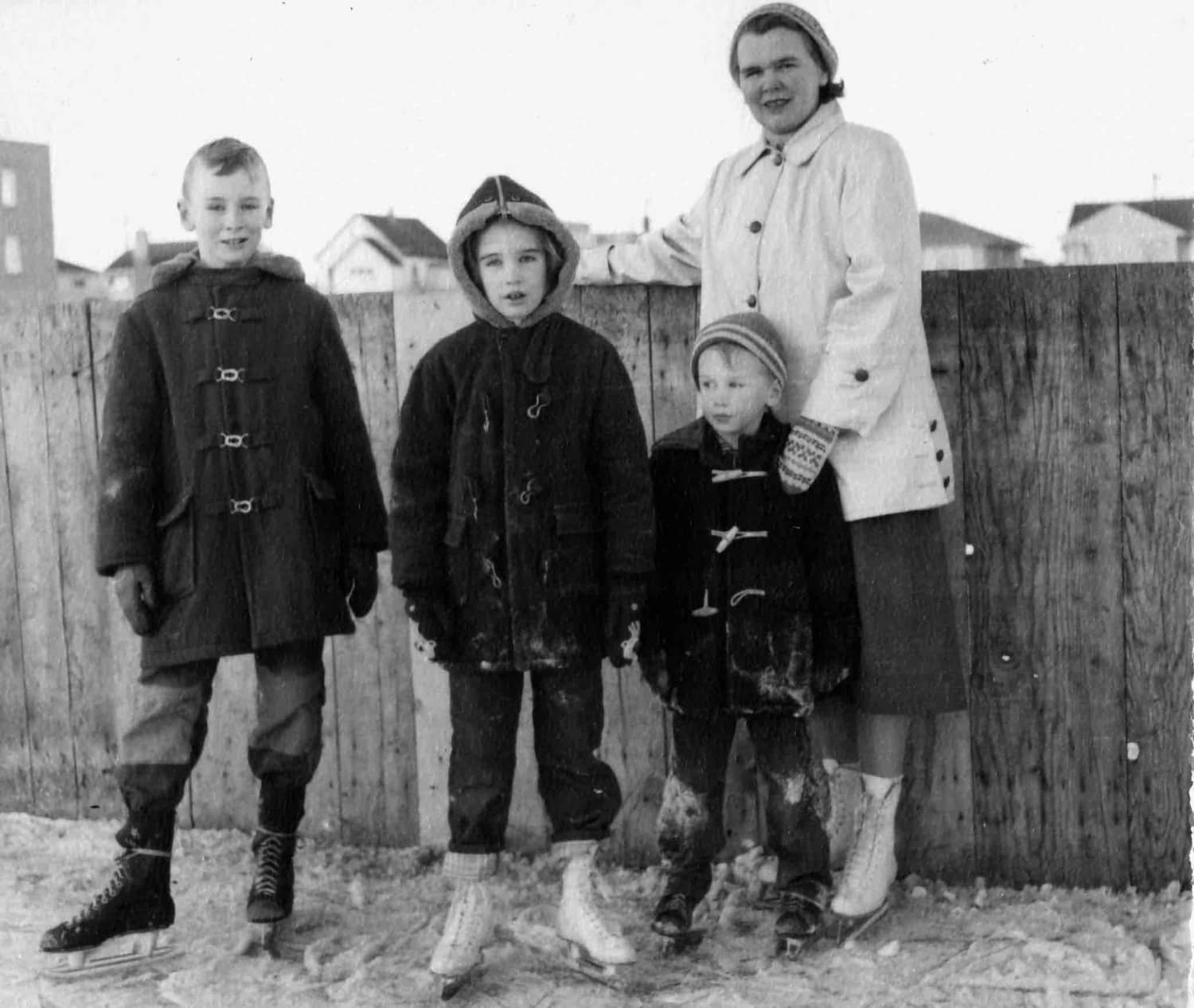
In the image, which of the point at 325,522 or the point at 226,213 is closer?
the point at 226,213

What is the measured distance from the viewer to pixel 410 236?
3781mm

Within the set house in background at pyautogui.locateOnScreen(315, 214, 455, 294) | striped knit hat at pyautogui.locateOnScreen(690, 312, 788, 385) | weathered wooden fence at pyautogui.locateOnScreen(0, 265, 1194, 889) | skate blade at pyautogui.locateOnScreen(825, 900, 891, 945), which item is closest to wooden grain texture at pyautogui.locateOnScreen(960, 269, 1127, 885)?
weathered wooden fence at pyautogui.locateOnScreen(0, 265, 1194, 889)

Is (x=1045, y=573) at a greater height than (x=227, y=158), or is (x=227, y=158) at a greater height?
(x=227, y=158)

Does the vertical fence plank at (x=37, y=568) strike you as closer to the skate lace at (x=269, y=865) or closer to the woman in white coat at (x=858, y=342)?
the skate lace at (x=269, y=865)

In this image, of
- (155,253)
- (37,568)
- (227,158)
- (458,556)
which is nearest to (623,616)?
(458,556)

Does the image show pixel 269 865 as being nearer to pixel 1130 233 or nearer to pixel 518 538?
pixel 518 538

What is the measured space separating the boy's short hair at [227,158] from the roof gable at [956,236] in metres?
1.69

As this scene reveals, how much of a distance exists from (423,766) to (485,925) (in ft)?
3.08

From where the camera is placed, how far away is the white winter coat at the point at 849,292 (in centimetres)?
302

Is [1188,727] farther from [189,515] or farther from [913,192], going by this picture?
[189,515]

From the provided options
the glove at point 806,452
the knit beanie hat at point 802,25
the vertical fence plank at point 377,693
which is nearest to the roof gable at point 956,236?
the knit beanie hat at point 802,25

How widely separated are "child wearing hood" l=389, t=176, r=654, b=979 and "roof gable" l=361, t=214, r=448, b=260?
69 cm

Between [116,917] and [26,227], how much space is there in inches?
84.1

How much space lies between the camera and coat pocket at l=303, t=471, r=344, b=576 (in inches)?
126
